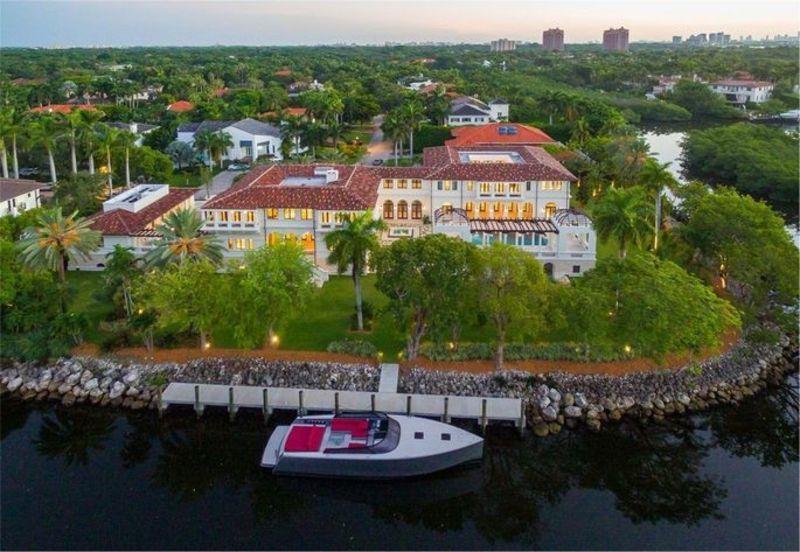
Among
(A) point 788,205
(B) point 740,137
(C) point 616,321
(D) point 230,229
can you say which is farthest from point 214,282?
(B) point 740,137

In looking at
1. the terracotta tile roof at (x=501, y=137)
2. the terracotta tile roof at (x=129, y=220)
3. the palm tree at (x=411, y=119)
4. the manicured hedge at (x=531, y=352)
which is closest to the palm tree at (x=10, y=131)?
the terracotta tile roof at (x=129, y=220)

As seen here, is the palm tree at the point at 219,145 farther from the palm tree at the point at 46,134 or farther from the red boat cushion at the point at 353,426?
the red boat cushion at the point at 353,426

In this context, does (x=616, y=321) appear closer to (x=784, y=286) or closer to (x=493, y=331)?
(x=493, y=331)

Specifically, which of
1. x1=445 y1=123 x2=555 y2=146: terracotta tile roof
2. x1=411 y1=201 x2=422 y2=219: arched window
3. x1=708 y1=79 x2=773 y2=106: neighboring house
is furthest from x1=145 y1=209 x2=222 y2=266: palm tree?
x1=708 y1=79 x2=773 y2=106: neighboring house

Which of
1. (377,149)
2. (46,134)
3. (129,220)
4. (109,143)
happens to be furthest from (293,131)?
(129,220)

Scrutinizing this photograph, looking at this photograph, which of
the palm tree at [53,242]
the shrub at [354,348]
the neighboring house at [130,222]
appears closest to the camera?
the shrub at [354,348]

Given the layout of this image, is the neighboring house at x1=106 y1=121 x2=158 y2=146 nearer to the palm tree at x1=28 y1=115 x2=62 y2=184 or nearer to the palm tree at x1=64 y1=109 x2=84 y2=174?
the palm tree at x1=64 y1=109 x2=84 y2=174
